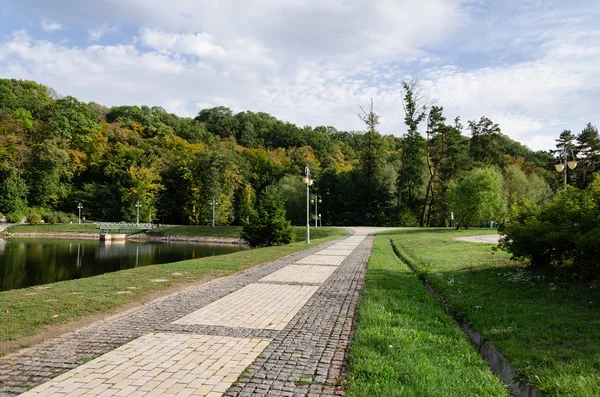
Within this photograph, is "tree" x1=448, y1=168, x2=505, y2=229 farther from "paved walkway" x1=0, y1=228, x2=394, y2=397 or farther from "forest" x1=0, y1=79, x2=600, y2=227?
"paved walkway" x1=0, y1=228, x2=394, y2=397

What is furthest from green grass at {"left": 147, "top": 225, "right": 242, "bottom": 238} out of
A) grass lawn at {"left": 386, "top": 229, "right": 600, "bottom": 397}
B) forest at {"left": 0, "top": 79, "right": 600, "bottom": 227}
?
grass lawn at {"left": 386, "top": 229, "right": 600, "bottom": 397}

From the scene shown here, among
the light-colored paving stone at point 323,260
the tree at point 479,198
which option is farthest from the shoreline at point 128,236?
the light-colored paving stone at point 323,260

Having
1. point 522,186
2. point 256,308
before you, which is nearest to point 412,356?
point 256,308

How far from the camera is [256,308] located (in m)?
6.79

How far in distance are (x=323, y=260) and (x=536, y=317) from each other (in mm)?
9013

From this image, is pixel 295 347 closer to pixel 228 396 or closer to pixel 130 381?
pixel 228 396

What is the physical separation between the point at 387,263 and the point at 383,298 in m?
5.68

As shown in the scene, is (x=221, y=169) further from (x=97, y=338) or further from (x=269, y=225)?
(x=97, y=338)

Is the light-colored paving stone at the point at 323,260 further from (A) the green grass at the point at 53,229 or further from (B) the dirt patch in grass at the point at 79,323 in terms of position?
(A) the green grass at the point at 53,229

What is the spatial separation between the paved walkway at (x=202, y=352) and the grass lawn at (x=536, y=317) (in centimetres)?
179

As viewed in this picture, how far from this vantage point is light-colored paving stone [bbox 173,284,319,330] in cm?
589

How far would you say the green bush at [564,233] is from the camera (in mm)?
7438

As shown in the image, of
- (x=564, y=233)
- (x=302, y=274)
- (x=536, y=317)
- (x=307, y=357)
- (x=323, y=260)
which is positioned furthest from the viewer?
(x=323, y=260)

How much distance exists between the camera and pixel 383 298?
7.14 m
